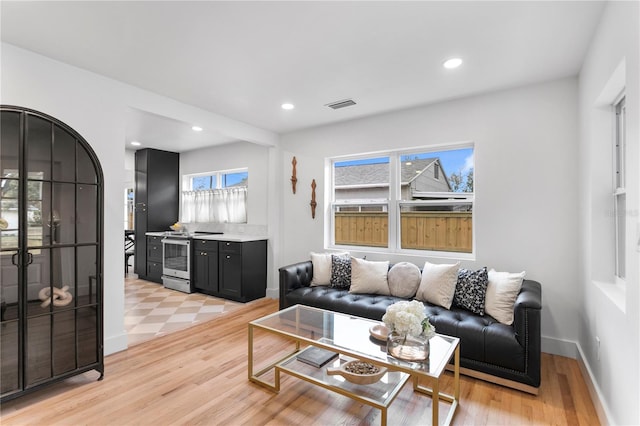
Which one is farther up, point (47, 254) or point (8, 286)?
point (47, 254)

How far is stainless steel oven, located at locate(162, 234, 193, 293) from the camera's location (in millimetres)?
5207

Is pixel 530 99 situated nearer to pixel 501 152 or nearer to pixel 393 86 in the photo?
pixel 501 152

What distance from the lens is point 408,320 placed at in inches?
76.5

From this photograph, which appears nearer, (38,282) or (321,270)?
(38,282)

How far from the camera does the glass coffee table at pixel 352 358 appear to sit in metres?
1.82

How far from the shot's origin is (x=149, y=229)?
6.11 metres

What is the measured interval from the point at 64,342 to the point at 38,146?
1441 mm

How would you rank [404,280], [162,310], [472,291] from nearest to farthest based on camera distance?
[472,291] → [404,280] → [162,310]

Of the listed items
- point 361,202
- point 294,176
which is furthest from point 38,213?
point 361,202

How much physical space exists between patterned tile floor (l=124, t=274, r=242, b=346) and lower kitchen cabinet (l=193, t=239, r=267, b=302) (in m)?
0.17

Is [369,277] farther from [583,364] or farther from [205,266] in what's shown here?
[205,266]

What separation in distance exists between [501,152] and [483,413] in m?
2.38

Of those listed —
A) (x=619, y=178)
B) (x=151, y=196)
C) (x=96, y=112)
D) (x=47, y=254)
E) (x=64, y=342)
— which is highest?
(x=96, y=112)

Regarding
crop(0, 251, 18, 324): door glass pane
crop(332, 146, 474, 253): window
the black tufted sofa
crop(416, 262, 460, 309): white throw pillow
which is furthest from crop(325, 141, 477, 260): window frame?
crop(0, 251, 18, 324): door glass pane
